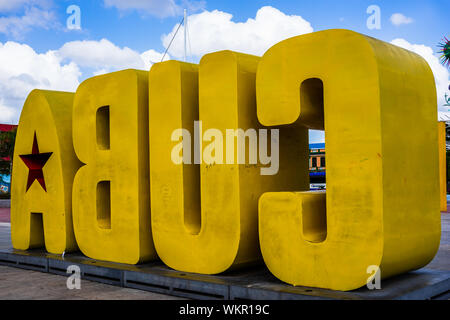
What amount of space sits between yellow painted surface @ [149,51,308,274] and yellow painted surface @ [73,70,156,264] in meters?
0.30

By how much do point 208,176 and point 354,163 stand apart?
1988 millimetres

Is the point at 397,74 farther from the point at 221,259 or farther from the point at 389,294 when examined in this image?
the point at 221,259

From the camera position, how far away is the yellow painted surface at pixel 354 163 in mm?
5516

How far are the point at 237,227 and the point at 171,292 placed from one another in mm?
1198

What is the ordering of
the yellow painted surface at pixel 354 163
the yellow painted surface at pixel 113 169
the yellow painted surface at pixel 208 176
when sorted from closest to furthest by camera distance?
the yellow painted surface at pixel 354 163 → the yellow painted surface at pixel 208 176 → the yellow painted surface at pixel 113 169

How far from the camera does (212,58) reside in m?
6.84

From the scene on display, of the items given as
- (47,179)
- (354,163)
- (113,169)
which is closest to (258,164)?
(354,163)

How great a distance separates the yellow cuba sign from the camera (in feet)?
18.4

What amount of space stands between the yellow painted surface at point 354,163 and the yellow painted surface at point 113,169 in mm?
2153

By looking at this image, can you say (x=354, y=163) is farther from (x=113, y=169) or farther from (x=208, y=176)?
(x=113, y=169)

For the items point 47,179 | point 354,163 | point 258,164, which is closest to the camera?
point 354,163

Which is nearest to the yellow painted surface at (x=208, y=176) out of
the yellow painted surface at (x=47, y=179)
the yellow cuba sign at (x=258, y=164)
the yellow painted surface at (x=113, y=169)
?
the yellow cuba sign at (x=258, y=164)

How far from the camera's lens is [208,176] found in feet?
22.3

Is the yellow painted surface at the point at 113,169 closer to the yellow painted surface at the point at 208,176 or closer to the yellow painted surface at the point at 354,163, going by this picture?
the yellow painted surface at the point at 208,176
